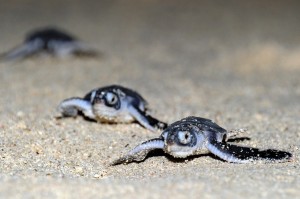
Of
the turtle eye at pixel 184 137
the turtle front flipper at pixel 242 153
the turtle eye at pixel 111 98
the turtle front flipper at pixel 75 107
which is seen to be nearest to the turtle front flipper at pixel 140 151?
the turtle eye at pixel 184 137

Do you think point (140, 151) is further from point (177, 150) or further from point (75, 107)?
point (75, 107)

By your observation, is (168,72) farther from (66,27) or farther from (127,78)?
(66,27)

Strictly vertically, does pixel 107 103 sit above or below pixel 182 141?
above

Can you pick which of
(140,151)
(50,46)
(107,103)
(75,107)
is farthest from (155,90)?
(140,151)

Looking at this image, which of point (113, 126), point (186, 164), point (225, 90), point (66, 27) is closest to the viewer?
point (186, 164)

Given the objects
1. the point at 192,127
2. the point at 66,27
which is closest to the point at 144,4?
the point at 66,27
